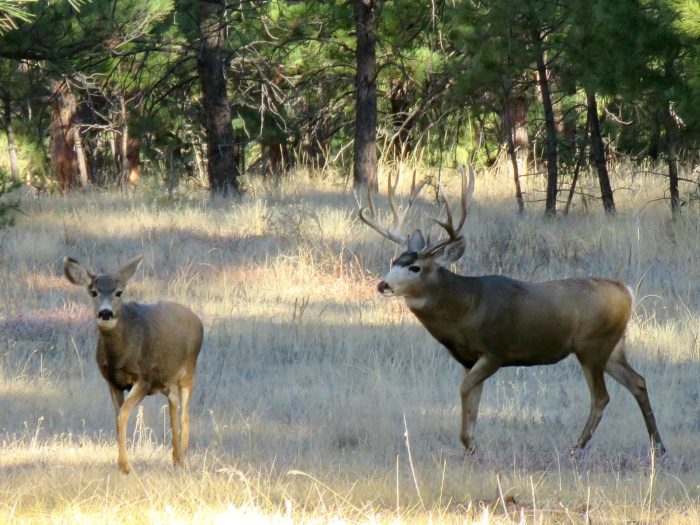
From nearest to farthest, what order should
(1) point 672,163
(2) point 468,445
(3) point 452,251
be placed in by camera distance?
(2) point 468,445 → (3) point 452,251 → (1) point 672,163

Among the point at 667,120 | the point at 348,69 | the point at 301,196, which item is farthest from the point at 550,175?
the point at 348,69

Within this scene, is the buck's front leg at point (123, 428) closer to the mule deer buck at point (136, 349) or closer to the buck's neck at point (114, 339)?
the mule deer buck at point (136, 349)

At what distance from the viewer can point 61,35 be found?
47.2ft

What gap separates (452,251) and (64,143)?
19.0 meters

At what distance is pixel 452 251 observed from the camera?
7211mm

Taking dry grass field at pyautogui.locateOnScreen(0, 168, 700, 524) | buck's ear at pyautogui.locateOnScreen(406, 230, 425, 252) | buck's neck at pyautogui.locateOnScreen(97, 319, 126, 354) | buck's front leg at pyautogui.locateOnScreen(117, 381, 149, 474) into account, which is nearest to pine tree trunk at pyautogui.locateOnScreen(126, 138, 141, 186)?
dry grass field at pyautogui.locateOnScreen(0, 168, 700, 524)

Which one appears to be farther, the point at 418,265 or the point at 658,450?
Result: the point at 418,265

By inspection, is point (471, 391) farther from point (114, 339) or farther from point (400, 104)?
point (400, 104)

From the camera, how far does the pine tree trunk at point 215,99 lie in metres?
17.6

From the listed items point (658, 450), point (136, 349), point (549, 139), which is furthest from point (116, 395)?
point (549, 139)

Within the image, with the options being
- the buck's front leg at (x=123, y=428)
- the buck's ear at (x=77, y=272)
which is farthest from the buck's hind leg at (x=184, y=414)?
the buck's ear at (x=77, y=272)

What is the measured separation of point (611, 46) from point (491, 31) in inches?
85.4

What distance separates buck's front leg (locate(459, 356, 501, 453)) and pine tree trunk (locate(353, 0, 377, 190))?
1132 centimetres

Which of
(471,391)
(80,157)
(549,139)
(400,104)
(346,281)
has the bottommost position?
(346,281)
